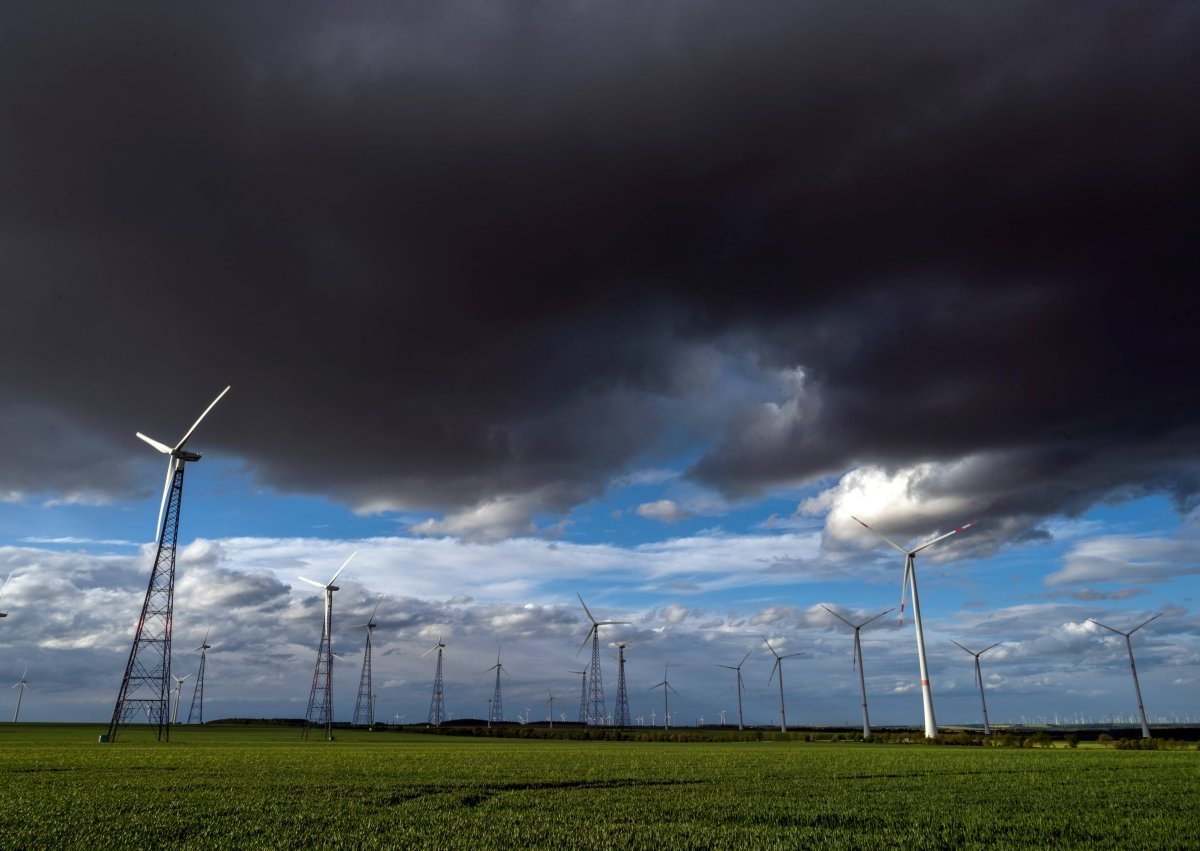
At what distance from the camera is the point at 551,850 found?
2267cm

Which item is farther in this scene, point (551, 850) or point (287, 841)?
point (287, 841)

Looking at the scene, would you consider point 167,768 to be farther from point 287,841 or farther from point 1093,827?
point 1093,827

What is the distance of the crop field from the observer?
1000 inches

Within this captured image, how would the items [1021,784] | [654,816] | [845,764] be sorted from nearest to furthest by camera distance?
[654,816], [1021,784], [845,764]

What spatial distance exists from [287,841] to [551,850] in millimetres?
8392

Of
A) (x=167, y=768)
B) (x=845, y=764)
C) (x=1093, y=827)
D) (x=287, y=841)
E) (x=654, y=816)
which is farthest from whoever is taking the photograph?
(x=845, y=764)

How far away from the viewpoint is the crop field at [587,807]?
25406 mm

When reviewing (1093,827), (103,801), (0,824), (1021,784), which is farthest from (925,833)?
(103,801)

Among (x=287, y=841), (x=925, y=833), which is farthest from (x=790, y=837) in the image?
(x=287, y=841)

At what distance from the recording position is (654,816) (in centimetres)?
3112

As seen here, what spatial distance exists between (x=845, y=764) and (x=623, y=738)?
10667 centimetres

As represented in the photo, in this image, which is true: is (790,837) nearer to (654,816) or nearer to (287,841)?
(654,816)

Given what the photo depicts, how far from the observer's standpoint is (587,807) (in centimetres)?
3428

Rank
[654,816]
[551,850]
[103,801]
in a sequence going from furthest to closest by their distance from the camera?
[103,801], [654,816], [551,850]
